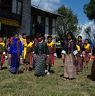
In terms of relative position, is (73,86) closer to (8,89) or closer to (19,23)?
(8,89)

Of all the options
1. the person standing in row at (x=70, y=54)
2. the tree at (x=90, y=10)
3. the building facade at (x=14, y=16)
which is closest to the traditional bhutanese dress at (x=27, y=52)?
the person standing in row at (x=70, y=54)

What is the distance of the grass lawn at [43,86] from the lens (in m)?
12.1

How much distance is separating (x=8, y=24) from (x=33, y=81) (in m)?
25.2

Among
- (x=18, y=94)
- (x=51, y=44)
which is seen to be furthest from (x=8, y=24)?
(x=18, y=94)

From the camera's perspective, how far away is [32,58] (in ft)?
61.4

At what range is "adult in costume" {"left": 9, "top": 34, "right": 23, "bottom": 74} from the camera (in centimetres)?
1722

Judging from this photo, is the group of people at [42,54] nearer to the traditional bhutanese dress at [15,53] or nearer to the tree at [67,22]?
the traditional bhutanese dress at [15,53]

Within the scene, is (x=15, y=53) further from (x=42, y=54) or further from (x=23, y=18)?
(x=23, y=18)

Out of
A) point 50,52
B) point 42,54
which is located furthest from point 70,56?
point 50,52

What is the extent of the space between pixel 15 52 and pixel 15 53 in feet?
0.17

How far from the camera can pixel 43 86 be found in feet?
44.6

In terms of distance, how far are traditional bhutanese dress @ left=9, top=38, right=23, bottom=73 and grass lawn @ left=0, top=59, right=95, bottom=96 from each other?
1.39ft

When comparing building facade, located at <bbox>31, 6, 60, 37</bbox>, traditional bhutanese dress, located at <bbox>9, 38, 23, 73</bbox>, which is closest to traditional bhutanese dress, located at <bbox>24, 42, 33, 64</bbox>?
traditional bhutanese dress, located at <bbox>9, 38, 23, 73</bbox>

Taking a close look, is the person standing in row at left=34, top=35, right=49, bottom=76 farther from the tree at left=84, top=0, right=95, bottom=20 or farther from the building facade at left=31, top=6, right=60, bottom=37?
the tree at left=84, top=0, right=95, bottom=20
